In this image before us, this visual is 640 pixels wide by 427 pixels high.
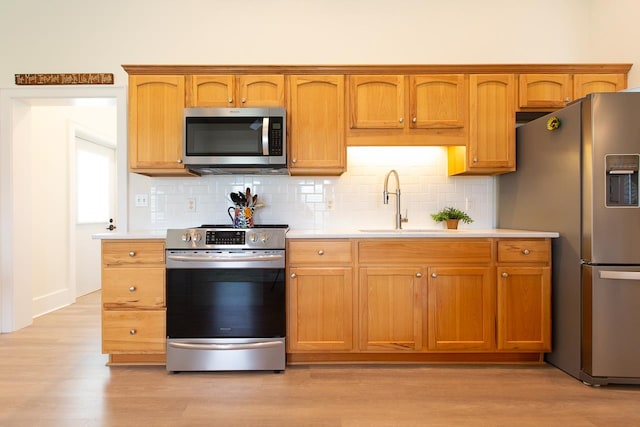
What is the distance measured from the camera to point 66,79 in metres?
3.17

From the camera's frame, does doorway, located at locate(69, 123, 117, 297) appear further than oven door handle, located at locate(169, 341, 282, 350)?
Yes

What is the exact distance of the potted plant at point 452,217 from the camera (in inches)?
120

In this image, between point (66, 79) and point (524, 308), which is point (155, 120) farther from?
point (524, 308)

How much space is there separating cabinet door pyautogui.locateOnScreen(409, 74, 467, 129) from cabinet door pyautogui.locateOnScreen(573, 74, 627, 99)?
883 millimetres

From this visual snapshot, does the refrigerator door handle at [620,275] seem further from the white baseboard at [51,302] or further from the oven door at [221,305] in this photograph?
the white baseboard at [51,302]

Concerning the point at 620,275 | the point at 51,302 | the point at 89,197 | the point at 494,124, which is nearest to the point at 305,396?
the point at 620,275

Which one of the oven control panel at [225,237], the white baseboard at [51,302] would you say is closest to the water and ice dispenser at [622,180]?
the oven control panel at [225,237]

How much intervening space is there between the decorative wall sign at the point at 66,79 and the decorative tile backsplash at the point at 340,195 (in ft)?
2.88

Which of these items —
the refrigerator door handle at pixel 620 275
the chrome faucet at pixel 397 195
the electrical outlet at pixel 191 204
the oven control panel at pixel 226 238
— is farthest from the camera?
the electrical outlet at pixel 191 204

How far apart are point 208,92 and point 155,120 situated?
1.48ft

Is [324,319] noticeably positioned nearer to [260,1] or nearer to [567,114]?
[567,114]

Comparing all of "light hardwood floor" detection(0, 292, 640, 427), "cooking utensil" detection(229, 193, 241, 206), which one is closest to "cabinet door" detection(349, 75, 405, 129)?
"cooking utensil" detection(229, 193, 241, 206)

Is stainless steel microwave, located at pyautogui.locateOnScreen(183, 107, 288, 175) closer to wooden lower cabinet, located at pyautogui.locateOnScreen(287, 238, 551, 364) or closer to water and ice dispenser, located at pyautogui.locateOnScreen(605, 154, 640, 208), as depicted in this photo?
wooden lower cabinet, located at pyautogui.locateOnScreen(287, 238, 551, 364)

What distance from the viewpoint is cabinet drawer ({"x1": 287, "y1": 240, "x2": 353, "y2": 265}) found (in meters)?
2.49
